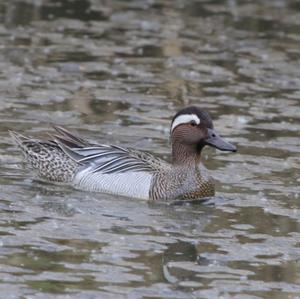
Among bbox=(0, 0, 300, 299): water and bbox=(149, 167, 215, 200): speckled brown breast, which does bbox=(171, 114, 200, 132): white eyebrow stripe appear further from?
bbox=(0, 0, 300, 299): water

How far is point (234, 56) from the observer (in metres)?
19.9

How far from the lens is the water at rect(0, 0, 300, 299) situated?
10.5m

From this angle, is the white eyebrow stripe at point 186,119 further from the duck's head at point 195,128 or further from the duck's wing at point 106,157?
the duck's wing at point 106,157

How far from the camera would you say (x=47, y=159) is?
13828 mm

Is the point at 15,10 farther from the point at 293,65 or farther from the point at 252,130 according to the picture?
the point at 252,130

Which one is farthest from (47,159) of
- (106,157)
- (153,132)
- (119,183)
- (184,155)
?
(153,132)

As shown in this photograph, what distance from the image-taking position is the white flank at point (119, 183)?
13266 millimetres

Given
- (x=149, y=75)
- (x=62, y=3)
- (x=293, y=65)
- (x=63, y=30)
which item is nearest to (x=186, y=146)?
(x=149, y=75)

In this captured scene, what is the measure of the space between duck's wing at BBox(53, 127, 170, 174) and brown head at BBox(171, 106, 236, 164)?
0.73ft

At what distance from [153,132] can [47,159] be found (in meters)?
2.07

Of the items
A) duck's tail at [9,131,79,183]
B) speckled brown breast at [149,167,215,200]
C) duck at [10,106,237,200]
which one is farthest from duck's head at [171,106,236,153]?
duck's tail at [9,131,79,183]

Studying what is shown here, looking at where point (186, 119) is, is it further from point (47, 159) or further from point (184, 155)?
point (47, 159)

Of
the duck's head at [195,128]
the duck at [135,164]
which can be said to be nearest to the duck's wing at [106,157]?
the duck at [135,164]

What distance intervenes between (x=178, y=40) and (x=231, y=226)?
866cm
